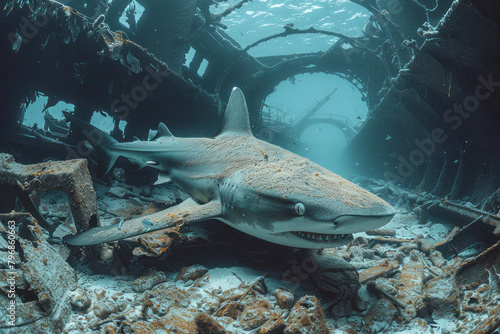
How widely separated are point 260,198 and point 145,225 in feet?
4.54

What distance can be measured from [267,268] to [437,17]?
1034cm

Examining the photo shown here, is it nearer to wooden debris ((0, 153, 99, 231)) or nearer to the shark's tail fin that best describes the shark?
wooden debris ((0, 153, 99, 231))

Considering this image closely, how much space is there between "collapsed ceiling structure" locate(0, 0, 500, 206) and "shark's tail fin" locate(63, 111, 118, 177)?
1664 mm

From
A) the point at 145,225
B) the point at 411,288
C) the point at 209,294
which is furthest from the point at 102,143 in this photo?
the point at 411,288

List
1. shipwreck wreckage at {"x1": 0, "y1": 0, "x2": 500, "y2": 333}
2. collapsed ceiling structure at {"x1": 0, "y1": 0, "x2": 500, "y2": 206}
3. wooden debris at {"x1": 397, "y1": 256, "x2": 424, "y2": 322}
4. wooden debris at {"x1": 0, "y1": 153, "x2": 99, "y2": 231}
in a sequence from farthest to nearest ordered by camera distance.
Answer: collapsed ceiling structure at {"x1": 0, "y1": 0, "x2": 500, "y2": 206}
shipwreck wreckage at {"x1": 0, "y1": 0, "x2": 500, "y2": 333}
wooden debris at {"x1": 0, "y1": 153, "x2": 99, "y2": 231}
wooden debris at {"x1": 397, "y1": 256, "x2": 424, "y2": 322}

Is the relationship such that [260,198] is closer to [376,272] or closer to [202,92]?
[376,272]

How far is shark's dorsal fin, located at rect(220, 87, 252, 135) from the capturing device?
4672mm

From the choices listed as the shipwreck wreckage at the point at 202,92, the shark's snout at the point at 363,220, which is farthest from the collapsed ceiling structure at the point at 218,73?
the shark's snout at the point at 363,220

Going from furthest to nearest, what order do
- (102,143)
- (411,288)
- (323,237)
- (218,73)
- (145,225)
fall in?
1. (218,73)
2. (102,143)
3. (145,225)
4. (411,288)
5. (323,237)

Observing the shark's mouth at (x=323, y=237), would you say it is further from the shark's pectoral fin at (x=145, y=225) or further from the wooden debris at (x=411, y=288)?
the shark's pectoral fin at (x=145, y=225)

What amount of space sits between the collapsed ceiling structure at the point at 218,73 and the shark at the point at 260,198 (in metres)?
3.26

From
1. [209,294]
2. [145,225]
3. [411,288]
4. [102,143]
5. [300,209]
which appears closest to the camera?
[300,209]

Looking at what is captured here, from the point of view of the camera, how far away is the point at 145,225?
2.82 metres

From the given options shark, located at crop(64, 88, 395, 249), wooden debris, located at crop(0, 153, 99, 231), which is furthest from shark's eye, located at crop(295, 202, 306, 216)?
wooden debris, located at crop(0, 153, 99, 231)
